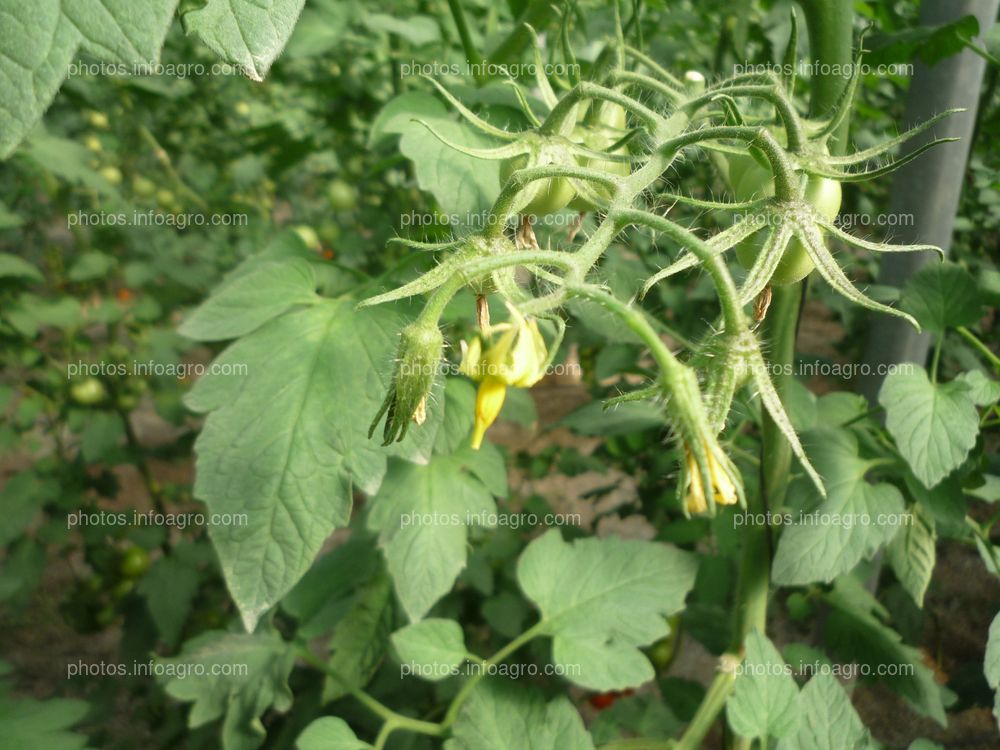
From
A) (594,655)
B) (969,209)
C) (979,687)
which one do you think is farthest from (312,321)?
(969,209)

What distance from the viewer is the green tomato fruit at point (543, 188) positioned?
21.7 inches

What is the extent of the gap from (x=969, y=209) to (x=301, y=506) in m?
1.43

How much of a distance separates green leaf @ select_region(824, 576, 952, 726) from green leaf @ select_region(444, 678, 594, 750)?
0.40 m

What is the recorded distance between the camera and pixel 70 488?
150 centimetres

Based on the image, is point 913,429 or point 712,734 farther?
point 712,734

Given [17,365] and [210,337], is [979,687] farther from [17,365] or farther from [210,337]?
[17,365]

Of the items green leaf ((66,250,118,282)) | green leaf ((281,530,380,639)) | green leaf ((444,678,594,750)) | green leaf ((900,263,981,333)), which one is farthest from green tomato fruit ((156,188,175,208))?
green leaf ((900,263,981,333))

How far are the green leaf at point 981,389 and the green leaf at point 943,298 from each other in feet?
0.20

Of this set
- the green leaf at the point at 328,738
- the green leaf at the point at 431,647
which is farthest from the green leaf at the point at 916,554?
the green leaf at the point at 328,738

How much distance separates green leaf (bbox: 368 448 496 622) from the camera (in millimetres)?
876

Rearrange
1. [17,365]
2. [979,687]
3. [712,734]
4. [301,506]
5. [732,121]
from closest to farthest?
1. [732,121]
2. [301,506]
3. [979,687]
4. [712,734]
5. [17,365]

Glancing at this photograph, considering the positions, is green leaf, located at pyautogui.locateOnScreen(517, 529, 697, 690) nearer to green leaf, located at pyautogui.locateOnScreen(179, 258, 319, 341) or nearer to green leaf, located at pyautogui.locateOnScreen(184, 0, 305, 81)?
green leaf, located at pyautogui.locateOnScreen(179, 258, 319, 341)

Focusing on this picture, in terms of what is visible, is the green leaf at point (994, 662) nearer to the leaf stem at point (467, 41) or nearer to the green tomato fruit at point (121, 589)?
the leaf stem at point (467, 41)

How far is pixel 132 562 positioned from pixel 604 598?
3.76 feet
